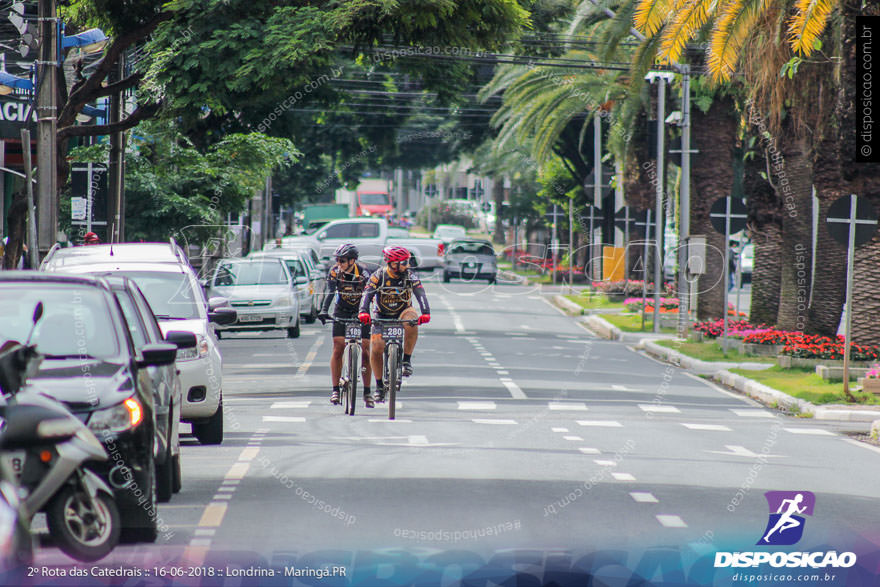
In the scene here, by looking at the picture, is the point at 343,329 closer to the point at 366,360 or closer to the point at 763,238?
the point at 366,360

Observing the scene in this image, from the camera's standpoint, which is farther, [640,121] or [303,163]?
[303,163]

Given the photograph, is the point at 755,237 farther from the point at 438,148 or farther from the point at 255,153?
the point at 438,148

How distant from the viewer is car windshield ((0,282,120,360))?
8367 mm

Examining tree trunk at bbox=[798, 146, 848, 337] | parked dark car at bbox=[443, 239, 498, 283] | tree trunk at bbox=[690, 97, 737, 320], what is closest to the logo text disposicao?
tree trunk at bbox=[798, 146, 848, 337]

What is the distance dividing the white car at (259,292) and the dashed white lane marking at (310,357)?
0.68 metres

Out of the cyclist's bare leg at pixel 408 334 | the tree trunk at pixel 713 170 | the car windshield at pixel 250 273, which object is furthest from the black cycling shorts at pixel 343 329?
the tree trunk at pixel 713 170

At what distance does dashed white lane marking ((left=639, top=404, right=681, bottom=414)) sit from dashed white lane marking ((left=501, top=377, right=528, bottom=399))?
1.62 meters

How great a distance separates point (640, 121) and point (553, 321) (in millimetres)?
6945

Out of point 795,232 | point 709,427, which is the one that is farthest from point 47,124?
point 795,232

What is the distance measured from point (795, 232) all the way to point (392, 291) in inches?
555

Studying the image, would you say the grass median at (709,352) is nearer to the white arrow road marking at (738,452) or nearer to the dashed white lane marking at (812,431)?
the dashed white lane marking at (812,431)

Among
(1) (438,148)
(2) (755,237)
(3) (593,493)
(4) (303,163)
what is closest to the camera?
(3) (593,493)

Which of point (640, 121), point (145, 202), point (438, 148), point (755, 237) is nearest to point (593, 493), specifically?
point (755, 237)

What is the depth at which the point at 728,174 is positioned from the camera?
112 feet
